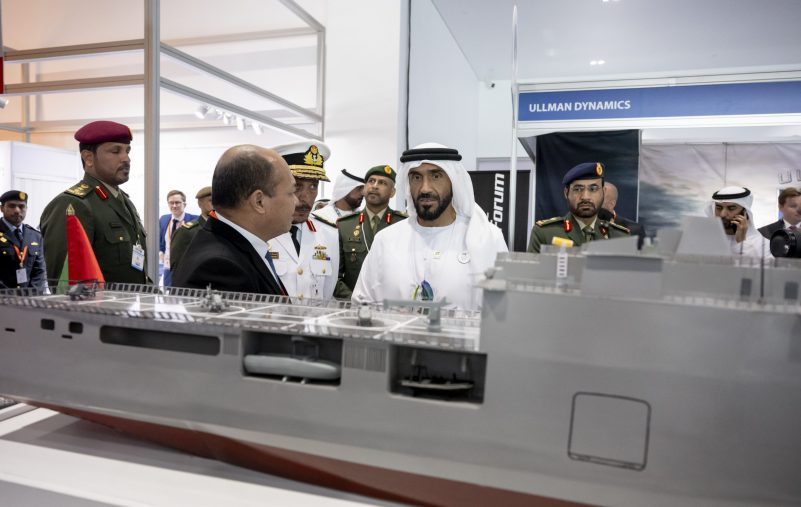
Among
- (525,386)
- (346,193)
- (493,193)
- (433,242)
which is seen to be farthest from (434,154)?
(493,193)

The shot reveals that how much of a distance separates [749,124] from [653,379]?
7681mm

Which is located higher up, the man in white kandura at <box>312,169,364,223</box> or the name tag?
the man in white kandura at <box>312,169,364,223</box>

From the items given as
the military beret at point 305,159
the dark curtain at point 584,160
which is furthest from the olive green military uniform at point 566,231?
the dark curtain at point 584,160

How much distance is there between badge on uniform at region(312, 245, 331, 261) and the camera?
3.14 meters

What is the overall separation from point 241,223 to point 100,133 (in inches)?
67.1

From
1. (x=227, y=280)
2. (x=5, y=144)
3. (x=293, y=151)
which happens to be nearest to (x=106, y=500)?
(x=227, y=280)

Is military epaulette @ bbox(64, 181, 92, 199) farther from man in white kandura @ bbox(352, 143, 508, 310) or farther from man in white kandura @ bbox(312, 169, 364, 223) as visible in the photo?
man in white kandura @ bbox(312, 169, 364, 223)

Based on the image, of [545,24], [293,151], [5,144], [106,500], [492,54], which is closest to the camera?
[106,500]

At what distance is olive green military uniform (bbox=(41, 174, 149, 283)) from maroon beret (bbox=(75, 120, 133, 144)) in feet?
0.77

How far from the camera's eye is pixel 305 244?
10.3ft

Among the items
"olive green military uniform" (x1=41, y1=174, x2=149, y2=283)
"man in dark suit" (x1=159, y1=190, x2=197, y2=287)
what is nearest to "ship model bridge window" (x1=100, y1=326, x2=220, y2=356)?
"olive green military uniform" (x1=41, y1=174, x2=149, y2=283)

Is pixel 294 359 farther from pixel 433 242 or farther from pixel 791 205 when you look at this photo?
pixel 791 205

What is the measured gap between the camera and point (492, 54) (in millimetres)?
8562

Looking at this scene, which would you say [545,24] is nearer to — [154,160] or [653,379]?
[154,160]
